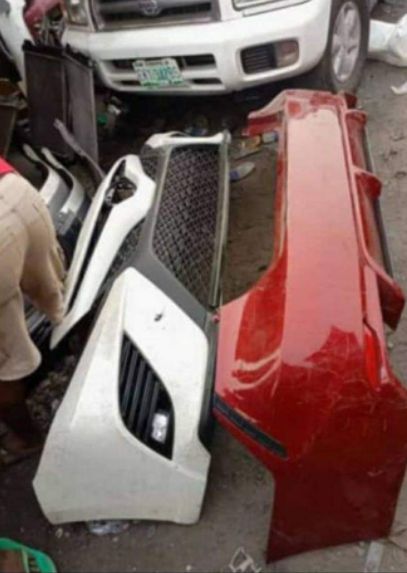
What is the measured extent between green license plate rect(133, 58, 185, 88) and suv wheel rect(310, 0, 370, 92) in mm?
825

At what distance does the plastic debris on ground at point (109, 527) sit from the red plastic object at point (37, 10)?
2990mm

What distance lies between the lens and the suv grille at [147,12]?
13.5 ft

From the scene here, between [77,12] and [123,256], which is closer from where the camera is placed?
[123,256]

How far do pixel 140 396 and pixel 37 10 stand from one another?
9.79 ft

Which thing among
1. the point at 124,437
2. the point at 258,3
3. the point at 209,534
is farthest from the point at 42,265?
the point at 258,3

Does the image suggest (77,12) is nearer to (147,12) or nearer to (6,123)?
(147,12)

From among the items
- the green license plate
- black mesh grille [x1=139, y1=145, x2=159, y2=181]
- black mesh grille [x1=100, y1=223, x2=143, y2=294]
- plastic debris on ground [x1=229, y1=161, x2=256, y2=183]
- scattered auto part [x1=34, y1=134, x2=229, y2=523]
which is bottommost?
plastic debris on ground [x1=229, y1=161, x2=256, y2=183]

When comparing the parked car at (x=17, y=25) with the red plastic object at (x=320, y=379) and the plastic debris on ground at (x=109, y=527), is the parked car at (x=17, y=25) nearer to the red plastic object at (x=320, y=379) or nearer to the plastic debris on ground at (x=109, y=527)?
the red plastic object at (x=320, y=379)

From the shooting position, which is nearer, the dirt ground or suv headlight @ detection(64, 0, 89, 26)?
the dirt ground

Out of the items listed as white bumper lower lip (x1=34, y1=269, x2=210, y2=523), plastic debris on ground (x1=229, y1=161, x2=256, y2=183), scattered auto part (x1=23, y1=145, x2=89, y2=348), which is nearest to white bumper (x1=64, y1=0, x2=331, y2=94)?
plastic debris on ground (x1=229, y1=161, x2=256, y2=183)

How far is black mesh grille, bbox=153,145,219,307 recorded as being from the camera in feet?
9.43

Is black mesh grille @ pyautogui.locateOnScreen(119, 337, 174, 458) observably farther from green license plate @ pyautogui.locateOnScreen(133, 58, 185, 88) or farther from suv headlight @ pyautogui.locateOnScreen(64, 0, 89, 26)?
suv headlight @ pyautogui.locateOnScreen(64, 0, 89, 26)

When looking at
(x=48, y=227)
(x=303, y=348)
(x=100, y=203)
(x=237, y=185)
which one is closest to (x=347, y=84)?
(x=237, y=185)

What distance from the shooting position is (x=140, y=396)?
248cm
